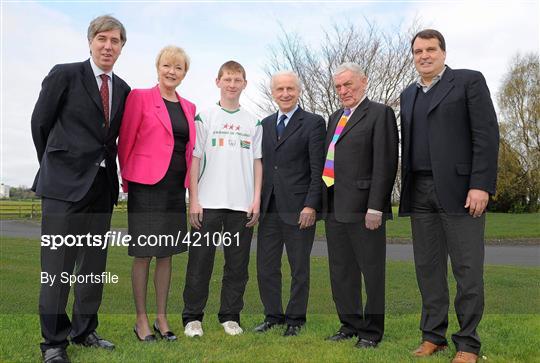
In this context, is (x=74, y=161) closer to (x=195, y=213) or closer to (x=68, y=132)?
(x=68, y=132)

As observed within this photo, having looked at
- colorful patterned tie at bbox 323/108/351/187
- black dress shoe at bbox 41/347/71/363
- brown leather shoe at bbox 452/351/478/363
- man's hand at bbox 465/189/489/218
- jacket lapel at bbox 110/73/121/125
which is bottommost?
black dress shoe at bbox 41/347/71/363

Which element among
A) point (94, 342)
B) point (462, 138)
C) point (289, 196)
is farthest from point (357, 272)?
point (94, 342)

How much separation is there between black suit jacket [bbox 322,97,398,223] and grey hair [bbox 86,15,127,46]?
2.13 m

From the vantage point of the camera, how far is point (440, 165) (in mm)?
4262

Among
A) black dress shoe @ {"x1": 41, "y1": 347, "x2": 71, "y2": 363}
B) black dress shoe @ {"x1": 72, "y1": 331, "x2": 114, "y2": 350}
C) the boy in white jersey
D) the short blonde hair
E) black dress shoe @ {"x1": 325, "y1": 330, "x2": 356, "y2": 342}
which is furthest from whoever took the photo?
the boy in white jersey

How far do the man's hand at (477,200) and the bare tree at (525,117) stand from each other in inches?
1315

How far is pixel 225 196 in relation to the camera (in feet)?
16.1

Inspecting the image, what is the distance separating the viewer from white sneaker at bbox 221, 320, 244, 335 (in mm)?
4984

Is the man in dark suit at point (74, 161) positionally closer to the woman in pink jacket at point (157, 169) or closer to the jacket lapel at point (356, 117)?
the woman in pink jacket at point (157, 169)

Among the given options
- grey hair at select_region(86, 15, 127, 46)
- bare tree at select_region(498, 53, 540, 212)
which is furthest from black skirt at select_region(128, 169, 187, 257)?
bare tree at select_region(498, 53, 540, 212)

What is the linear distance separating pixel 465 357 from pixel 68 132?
3597mm

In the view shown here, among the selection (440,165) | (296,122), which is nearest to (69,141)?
(296,122)

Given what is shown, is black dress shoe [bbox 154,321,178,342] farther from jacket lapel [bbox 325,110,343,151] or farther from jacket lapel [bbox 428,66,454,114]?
jacket lapel [bbox 428,66,454,114]

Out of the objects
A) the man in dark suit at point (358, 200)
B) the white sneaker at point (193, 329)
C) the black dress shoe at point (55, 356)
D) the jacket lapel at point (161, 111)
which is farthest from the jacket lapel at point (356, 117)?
the black dress shoe at point (55, 356)
